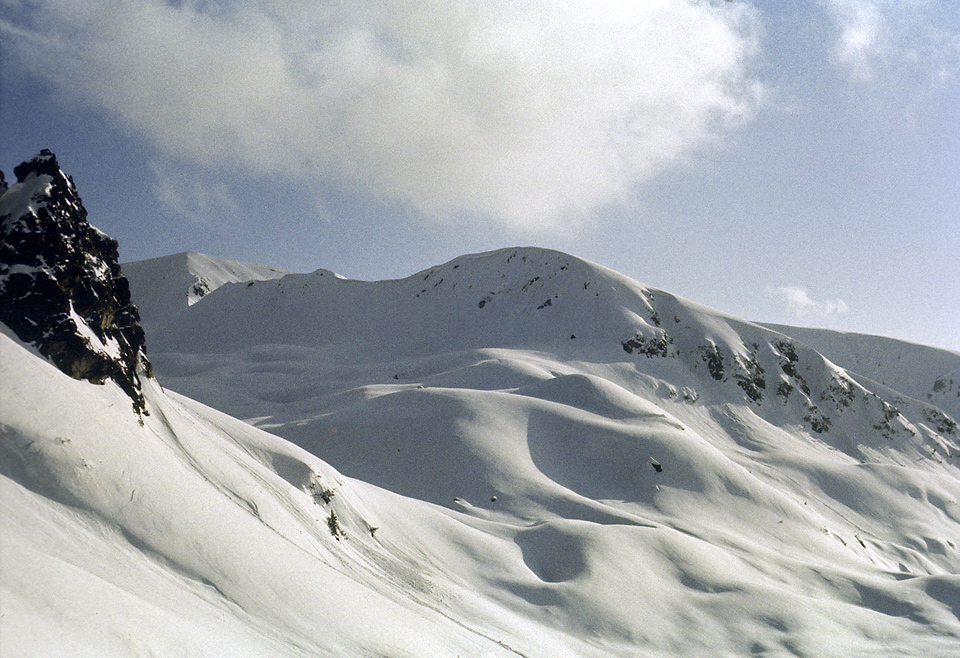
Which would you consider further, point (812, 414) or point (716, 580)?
point (812, 414)

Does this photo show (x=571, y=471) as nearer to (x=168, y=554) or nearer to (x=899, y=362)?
(x=168, y=554)

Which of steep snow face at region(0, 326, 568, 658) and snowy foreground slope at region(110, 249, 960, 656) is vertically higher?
snowy foreground slope at region(110, 249, 960, 656)

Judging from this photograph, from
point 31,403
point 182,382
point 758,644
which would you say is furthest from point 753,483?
point 182,382

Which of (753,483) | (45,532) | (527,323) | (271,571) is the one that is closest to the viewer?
(45,532)

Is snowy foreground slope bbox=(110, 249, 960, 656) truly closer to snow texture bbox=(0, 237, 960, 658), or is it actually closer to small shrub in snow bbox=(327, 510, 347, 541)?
snow texture bbox=(0, 237, 960, 658)

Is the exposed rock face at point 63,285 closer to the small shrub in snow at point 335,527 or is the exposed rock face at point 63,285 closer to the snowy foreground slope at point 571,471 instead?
the snowy foreground slope at point 571,471

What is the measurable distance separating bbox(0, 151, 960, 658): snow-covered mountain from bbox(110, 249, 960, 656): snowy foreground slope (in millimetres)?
149

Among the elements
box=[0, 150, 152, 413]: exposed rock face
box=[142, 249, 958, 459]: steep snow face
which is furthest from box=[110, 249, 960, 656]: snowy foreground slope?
box=[0, 150, 152, 413]: exposed rock face

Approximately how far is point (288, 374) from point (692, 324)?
4335 centimetres

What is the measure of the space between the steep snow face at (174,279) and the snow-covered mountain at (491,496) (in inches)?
1847

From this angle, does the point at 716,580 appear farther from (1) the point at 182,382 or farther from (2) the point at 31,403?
(1) the point at 182,382

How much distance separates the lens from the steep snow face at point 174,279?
121m

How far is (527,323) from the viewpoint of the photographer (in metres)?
71.4

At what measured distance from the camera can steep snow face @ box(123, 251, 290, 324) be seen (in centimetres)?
12106
